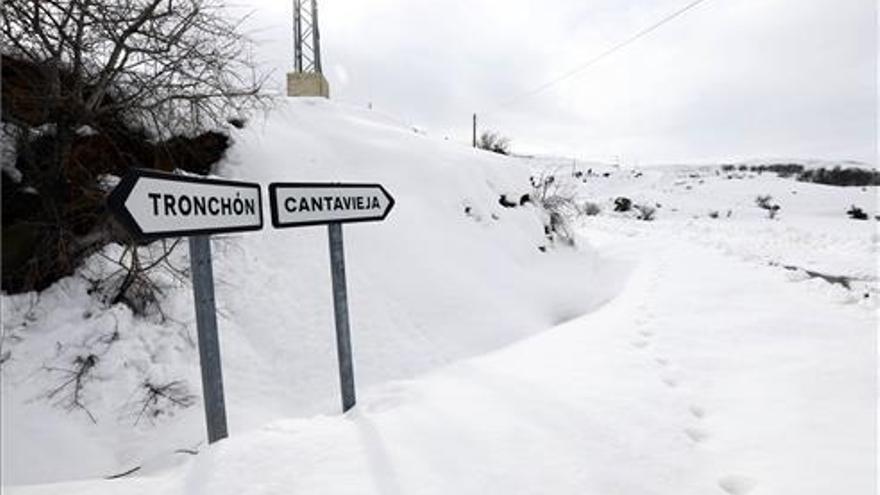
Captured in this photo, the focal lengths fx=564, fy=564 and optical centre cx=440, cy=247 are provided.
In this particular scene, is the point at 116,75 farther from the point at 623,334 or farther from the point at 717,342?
the point at 717,342

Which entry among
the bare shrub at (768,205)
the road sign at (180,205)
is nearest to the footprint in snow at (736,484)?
the road sign at (180,205)

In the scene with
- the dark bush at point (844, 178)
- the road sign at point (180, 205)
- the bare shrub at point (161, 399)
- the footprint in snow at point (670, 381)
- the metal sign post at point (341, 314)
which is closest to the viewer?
the road sign at point (180, 205)

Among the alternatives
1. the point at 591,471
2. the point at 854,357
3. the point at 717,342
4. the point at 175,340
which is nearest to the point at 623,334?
the point at 717,342

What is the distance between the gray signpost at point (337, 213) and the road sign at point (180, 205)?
6.4 inches

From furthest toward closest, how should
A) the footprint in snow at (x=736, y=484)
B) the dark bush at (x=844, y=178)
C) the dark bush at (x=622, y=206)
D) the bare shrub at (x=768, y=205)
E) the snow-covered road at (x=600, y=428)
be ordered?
1. the dark bush at (x=844, y=178)
2. the dark bush at (x=622, y=206)
3. the bare shrub at (x=768, y=205)
4. the footprint in snow at (x=736, y=484)
5. the snow-covered road at (x=600, y=428)

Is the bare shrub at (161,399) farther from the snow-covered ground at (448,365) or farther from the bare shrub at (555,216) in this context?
the bare shrub at (555,216)

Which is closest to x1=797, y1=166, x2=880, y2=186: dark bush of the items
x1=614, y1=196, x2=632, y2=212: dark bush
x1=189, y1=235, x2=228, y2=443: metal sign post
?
x1=614, y1=196, x2=632, y2=212: dark bush

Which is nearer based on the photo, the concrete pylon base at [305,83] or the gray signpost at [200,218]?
the gray signpost at [200,218]

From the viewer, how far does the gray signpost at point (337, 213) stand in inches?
125

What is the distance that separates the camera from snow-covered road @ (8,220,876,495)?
258cm

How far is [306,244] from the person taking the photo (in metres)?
6.91

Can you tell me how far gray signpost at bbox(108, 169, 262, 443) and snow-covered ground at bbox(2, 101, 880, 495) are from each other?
366mm

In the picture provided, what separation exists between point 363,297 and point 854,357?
15.4ft

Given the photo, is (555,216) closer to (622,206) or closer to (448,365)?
(448,365)
